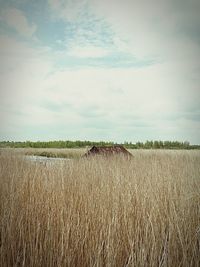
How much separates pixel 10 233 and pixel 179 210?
0.99 m

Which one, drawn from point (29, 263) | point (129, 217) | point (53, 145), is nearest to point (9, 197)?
point (29, 263)

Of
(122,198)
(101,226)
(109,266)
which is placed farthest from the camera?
(122,198)

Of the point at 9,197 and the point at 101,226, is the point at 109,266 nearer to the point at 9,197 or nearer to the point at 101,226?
the point at 101,226

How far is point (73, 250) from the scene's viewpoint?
176 centimetres

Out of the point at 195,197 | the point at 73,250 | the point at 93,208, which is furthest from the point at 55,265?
the point at 195,197

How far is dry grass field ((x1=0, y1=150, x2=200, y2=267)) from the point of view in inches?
67.2

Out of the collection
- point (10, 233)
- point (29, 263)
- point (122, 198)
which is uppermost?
point (122, 198)

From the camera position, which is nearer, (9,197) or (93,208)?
(93,208)

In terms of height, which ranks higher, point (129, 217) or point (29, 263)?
point (129, 217)

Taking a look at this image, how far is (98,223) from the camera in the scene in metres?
2.02

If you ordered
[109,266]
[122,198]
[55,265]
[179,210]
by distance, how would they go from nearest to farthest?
1. [109,266]
2. [55,265]
3. [179,210]
4. [122,198]

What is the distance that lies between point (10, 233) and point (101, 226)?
497 mm

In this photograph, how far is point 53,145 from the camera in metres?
36.7

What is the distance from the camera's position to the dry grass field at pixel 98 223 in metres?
1.71
